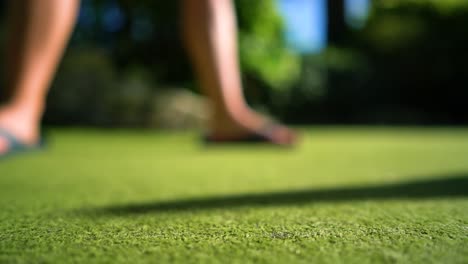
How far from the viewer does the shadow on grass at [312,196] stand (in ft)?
1.67

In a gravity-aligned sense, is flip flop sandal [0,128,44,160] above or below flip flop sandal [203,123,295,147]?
above

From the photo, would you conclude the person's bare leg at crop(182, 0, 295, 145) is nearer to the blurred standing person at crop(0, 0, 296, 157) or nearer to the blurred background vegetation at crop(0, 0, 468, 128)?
the blurred standing person at crop(0, 0, 296, 157)

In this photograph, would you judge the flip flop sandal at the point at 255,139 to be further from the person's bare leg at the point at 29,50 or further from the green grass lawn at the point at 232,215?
the person's bare leg at the point at 29,50

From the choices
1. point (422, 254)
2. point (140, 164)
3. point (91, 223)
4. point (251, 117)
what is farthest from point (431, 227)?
point (251, 117)

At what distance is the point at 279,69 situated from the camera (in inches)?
168

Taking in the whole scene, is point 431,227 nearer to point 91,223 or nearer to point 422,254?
point 422,254

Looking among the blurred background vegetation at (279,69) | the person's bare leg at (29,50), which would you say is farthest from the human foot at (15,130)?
the blurred background vegetation at (279,69)

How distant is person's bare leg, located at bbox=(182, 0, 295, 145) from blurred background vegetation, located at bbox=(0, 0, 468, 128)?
2.29 m

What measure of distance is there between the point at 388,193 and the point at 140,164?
57 centimetres

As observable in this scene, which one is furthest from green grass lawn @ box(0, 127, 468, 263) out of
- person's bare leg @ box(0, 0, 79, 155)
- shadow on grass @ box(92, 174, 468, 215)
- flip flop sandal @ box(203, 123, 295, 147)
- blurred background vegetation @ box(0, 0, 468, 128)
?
blurred background vegetation @ box(0, 0, 468, 128)

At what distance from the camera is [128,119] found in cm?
365

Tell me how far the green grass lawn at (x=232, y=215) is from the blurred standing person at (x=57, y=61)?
6.4 inches

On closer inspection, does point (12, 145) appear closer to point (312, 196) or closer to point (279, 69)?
point (312, 196)

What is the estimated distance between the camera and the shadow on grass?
1.67 ft
